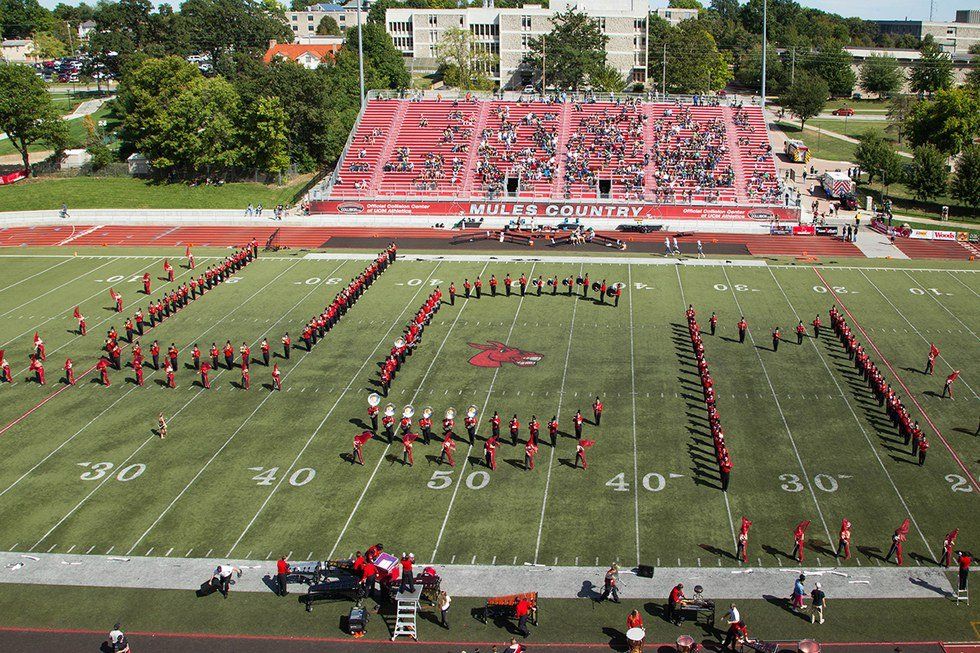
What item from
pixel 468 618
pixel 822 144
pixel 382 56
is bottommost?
pixel 468 618

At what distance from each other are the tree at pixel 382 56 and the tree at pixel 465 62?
16.5 ft

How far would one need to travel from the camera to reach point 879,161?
201ft

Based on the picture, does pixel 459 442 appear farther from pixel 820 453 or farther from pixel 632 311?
pixel 632 311

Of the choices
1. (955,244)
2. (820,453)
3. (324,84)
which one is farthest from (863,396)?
(324,84)

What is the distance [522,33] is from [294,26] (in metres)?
90.5

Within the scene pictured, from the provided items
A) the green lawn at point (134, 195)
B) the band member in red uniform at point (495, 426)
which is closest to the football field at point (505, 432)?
the band member in red uniform at point (495, 426)

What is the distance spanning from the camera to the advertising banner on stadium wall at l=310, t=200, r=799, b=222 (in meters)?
54.4

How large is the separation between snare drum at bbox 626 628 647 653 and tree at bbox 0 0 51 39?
16584cm

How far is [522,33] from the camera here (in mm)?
107750

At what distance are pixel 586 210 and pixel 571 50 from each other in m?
41.7

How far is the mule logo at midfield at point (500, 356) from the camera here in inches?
1264

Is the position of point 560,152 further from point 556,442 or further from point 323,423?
point 556,442

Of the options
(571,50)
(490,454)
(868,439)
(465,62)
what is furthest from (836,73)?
(490,454)

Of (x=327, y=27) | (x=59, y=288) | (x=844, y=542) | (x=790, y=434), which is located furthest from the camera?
(x=327, y=27)
